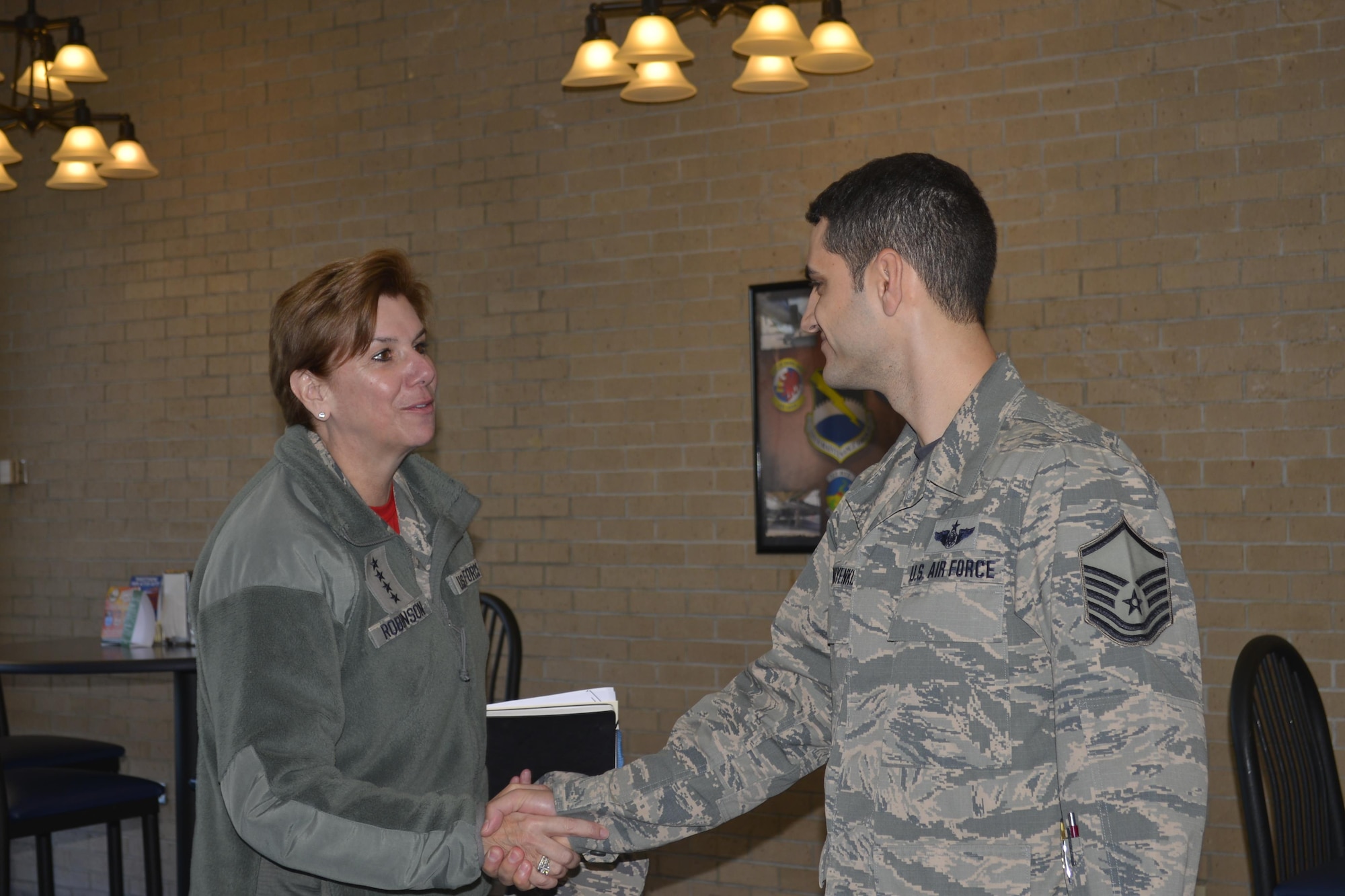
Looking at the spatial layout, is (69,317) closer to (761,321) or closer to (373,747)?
(761,321)

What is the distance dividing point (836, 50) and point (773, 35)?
0.30 m

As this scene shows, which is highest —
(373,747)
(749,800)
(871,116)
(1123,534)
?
(871,116)

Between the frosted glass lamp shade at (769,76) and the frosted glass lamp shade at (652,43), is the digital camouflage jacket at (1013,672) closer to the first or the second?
the frosted glass lamp shade at (652,43)

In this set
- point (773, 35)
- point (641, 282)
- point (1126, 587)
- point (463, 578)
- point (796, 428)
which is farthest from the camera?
point (641, 282)

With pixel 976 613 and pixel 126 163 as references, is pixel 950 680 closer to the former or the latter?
pixel 976 613

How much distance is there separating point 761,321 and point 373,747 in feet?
9.00

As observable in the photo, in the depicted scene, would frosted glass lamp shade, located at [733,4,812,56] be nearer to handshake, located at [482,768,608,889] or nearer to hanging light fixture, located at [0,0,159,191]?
handshake, located at [482,768,608,889]

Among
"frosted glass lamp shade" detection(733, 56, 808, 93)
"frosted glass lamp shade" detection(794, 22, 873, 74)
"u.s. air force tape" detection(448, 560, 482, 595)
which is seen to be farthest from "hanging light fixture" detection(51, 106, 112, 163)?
"u.s. air force tape" detection(448, 560, 482, 595)

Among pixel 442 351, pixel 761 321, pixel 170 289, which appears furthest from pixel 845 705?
pixel 170 289

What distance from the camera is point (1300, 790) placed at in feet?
8.75

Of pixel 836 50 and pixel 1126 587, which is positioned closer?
pixel 1126 587

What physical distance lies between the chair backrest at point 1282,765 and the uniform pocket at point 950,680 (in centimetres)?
117

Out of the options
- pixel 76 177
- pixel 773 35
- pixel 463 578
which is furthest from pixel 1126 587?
pixel 76 177

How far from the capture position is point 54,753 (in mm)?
4297
